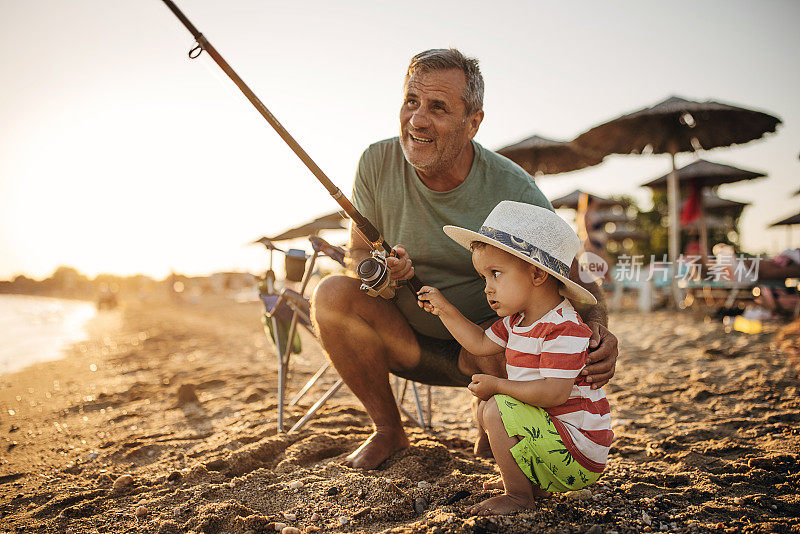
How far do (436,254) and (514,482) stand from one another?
118 cm

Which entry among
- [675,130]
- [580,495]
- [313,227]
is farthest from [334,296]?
[675,130]

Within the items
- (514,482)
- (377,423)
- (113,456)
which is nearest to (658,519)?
(514,482)

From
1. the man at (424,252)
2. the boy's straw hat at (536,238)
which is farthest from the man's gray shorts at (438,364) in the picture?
the boy's straw hat at (536,238)

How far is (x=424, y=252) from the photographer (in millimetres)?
2496

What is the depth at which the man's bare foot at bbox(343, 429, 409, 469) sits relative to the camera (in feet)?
7.16

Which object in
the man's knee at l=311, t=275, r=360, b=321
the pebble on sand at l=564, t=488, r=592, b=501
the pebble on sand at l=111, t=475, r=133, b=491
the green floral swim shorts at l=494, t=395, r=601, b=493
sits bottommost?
the pebble on sand at l=111, t=475, r=133, b=491

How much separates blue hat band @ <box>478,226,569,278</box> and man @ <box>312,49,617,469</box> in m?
0.55

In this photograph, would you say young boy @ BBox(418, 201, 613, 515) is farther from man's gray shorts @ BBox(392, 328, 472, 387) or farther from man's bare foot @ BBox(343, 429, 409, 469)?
man's bare foot @ BBox(343, 429, 409, 469)

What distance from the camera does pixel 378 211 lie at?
→ 8.77ft

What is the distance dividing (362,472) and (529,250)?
47.5 inches

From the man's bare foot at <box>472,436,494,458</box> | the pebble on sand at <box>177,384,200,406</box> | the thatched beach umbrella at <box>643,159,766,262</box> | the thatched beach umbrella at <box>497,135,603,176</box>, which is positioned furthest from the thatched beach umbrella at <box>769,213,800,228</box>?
the pebble on sand at <box>177,384,200,406</box>

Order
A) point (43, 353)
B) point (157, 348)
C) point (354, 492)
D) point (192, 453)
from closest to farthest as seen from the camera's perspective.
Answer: point (354, 492)
point (192, 453)
point (157, 348)
point (43, 353)

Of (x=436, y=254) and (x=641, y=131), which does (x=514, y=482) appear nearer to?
(x=436, y=254)

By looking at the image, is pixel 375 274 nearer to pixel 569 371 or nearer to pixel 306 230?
pixel 569 371
